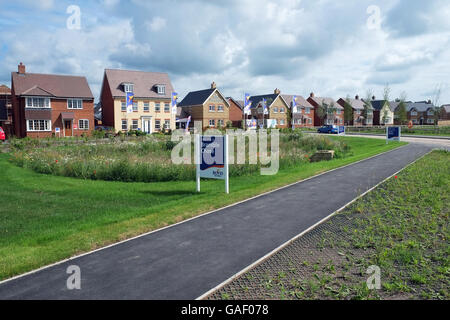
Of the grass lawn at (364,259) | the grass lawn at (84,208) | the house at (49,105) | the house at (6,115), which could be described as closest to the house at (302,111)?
the house at (49,105)

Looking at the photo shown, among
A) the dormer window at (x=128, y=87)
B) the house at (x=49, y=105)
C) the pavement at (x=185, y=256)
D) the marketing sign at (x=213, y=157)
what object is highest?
the dormer window at (x=128, y=87)

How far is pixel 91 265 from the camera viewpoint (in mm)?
6660

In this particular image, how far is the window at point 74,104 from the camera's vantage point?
159 ft

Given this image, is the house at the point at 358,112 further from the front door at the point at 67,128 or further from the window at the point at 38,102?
the window at the point at 38,102

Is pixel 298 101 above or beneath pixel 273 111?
above

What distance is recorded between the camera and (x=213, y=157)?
13188 millimetres

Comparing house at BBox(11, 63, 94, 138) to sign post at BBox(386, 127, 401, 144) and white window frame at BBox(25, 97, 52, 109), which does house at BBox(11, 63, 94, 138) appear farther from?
sign post at BBox(386, 127, 401, 144)

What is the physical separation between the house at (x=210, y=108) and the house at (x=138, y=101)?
8.02 metres

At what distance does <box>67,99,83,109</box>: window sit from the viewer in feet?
159

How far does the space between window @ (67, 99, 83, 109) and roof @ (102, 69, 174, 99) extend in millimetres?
5314

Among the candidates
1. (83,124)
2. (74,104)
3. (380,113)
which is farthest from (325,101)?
(74,104)

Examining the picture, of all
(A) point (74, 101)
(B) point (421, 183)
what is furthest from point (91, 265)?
(A) point (74, 101)

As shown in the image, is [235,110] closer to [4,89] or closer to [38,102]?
[38,102]

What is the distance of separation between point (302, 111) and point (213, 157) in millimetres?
76325
